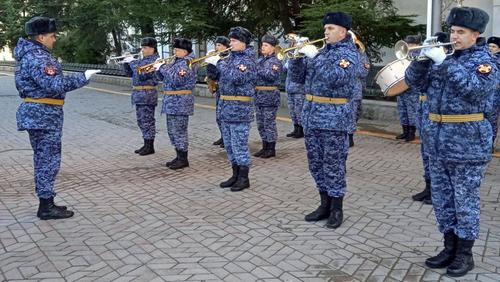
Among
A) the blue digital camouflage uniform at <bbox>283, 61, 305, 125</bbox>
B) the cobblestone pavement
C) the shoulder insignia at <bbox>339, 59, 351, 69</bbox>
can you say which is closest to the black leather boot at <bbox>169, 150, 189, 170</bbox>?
the cobblestone pavement

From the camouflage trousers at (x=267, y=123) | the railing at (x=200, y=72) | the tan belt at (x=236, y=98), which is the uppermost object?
the tan belt at (x=236, y=98)

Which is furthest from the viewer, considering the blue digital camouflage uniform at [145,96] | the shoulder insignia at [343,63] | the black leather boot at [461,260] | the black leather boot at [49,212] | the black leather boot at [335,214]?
the blue digital camouflage uniform at [145,96]

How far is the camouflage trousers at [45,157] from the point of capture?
17.4 ft

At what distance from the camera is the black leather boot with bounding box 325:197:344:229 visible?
16.2 ft

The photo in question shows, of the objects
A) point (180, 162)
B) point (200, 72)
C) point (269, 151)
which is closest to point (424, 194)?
point (269, 151)

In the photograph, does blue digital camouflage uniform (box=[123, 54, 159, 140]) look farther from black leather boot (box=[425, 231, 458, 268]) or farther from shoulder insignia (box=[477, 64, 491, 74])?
shoulder insignia (box=[477, 64, 491, 74])

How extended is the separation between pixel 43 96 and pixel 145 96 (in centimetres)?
318

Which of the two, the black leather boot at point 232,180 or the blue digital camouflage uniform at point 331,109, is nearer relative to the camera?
the blue digital camouflage uniform at point 331,109

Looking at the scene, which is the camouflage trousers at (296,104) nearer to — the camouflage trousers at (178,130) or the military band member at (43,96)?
the camouflage trousers at (178,130)

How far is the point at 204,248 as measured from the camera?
4.48 m

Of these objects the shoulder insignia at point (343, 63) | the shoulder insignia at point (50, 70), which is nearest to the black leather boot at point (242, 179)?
the shoulder insignia at point (343, 63)

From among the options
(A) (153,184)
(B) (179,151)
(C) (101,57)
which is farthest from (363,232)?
(C) (101,57)

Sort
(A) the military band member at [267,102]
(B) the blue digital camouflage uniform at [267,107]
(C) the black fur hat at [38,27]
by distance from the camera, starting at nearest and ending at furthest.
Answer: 1. (C) the black fur hat at [38,27]
2. (A) the military band member at [267,102]
3. (B) the blue digital camouflage uniform at [267,107]

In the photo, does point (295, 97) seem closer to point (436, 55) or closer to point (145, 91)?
point (145, 91)
